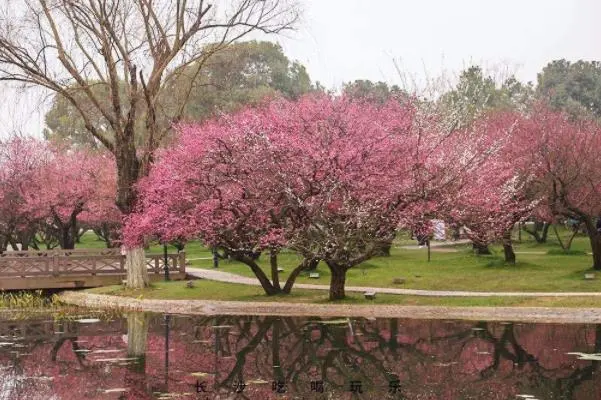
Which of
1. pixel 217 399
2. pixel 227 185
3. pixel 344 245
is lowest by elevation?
pixel 217 399

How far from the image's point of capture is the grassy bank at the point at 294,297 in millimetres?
29562

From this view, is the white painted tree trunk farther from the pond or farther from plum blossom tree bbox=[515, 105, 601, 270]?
plum blossom tree bbox=[515, 105, 601, 270]

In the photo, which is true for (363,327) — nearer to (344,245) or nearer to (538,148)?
(344,245)

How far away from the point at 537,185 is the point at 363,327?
18.4 metres

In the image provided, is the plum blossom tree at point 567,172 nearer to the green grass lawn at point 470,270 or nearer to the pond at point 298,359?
the green grass lawn at point 470,270

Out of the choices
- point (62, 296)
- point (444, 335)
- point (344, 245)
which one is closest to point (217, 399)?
point (444, 335)

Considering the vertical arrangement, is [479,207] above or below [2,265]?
above

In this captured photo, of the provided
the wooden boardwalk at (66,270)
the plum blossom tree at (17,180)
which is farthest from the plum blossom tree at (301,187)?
the plum blossom tree at (17,180)

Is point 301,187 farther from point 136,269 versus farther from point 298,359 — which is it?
point 298,359

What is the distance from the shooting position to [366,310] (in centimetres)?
3002

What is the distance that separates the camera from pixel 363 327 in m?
26.6

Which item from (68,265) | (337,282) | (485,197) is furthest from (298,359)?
(68,265)

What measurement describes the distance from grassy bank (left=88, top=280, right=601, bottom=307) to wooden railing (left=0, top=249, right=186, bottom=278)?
2.19 meters

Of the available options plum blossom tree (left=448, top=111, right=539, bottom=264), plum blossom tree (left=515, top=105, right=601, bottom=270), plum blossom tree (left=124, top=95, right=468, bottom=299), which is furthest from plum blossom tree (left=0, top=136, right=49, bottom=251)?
plum blossom tree (left=515, top=105, right=601, bottom=270)
